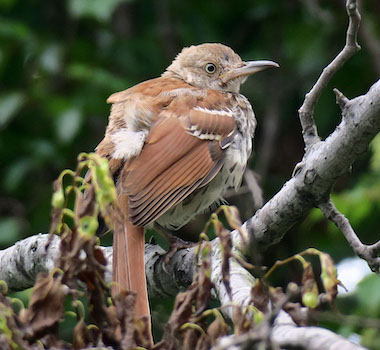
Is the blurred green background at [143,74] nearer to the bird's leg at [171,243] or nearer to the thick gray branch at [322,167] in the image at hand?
the bird's leg at [171,243]

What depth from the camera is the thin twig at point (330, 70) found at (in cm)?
274

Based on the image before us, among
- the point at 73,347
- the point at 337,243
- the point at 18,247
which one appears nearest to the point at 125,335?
the point at 73,347

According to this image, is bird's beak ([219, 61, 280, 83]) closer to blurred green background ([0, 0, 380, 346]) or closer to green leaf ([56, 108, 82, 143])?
blurred green background ([0, 0, 380, 346])

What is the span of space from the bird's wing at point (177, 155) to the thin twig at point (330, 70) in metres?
0.83

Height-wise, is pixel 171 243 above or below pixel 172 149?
below

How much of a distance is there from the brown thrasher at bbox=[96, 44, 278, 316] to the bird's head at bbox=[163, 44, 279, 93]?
1 cm

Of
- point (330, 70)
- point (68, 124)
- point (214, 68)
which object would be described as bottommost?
point (330, 70)

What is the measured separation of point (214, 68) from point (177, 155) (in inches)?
45.5

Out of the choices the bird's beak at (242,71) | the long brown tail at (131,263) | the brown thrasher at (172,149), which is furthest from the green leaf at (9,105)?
the long brown tail at (131,263)

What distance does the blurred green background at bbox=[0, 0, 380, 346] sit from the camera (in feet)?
17.5

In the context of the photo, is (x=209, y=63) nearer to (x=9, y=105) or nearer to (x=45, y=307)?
(x=9, y=105)

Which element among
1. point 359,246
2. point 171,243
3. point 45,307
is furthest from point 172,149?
point 45,307

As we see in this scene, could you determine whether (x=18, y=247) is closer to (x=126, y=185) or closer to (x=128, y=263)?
(x=126, y=185)

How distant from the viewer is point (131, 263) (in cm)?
310
